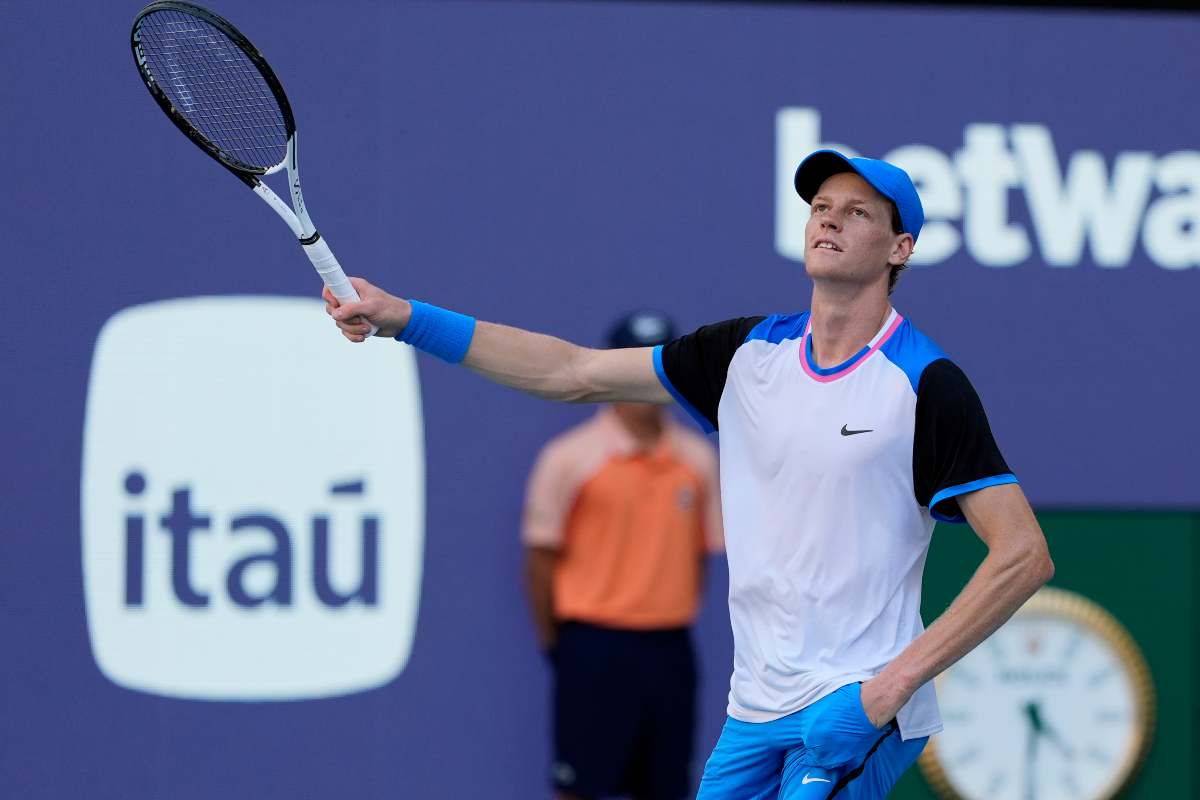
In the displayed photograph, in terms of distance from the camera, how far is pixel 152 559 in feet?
18.4

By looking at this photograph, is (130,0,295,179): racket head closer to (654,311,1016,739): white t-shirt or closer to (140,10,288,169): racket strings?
(140,10,288,169): racket strings

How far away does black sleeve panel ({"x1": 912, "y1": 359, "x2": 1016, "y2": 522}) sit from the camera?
3129 millimetres

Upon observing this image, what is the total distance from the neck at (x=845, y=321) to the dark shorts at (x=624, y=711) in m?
2.38

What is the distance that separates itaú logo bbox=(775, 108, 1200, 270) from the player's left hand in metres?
2.91

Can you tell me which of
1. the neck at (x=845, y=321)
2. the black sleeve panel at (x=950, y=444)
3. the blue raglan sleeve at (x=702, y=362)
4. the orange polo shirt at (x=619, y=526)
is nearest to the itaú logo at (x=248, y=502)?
the orange polo shirt at (x=619, y=526)

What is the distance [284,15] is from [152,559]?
173 centimetres

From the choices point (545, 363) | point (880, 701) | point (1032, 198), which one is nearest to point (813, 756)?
point (880, 701)

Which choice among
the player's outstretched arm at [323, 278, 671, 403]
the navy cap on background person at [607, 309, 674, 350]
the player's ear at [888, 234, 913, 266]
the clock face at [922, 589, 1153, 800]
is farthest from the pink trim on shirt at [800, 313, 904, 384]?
the clock face at [922, 589, 1153, 800]

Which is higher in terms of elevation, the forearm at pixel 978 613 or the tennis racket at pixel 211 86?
the tennis racket at pixel 211 86

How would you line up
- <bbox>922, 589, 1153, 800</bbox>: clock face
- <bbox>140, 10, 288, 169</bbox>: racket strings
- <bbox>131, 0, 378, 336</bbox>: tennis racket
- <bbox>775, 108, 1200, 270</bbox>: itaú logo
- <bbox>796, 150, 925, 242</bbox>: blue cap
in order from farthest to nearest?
1. <bbox>922, 589, 1153, 800</bbox>: clock face
2. <bbox>775, 108, 1200, 270</bbox>: itaú logo
3. <bbox>140, 10, 288, 169</bbox>: racket strings
4. <bbox>131, 0, 378, 336</bbox>: tennis racket
5. <bbox>796, 150, 925, 242</bbox>: blue cap

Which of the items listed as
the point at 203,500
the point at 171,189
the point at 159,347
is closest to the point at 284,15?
the point at 171,189

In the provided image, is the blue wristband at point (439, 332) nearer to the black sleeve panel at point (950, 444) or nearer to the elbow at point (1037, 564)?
the black sleeve panel at point (950, 444)

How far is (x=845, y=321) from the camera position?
10.9 feet

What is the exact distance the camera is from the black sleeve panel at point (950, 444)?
3129 mm
